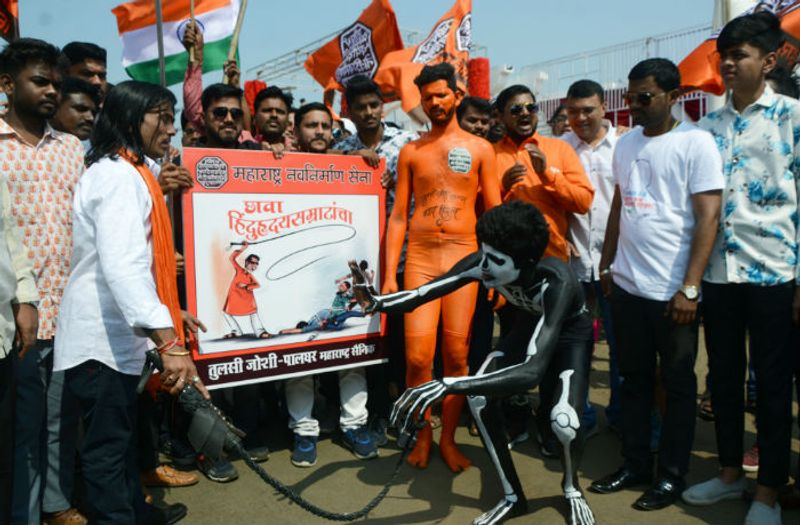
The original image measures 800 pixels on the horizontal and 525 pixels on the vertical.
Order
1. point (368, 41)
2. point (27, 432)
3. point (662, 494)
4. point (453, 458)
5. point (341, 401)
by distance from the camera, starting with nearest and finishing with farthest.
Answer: point (27, 432), point (662, 494), point (453, 458), point (341, 401), point (368, 41)

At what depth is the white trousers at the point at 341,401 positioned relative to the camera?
156 inches

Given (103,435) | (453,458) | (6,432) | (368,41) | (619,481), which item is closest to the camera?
(6,432)

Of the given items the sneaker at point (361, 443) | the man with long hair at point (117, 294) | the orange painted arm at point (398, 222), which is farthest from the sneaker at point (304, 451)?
the man with long hair at point (117, 294)

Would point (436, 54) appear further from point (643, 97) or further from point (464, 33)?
point (643, 97)

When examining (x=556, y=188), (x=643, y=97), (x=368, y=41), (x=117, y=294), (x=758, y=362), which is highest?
(x=368, y=41)

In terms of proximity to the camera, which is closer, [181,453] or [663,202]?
[663,202]

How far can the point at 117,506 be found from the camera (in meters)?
2.52

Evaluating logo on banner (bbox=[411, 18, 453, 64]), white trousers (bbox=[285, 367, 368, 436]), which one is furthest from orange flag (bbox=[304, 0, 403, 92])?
white trousers (bbox=[285, 367, 368, 436])

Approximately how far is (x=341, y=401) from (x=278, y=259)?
1037 millimetres

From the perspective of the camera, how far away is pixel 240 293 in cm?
377

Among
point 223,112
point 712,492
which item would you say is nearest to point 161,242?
point 223,112

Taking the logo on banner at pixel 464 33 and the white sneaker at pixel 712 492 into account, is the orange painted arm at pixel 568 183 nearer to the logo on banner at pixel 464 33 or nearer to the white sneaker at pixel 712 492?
the white sneaker at pixel 712 492

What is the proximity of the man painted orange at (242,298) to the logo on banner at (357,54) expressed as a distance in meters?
4.25

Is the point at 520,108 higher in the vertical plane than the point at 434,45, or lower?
lower
